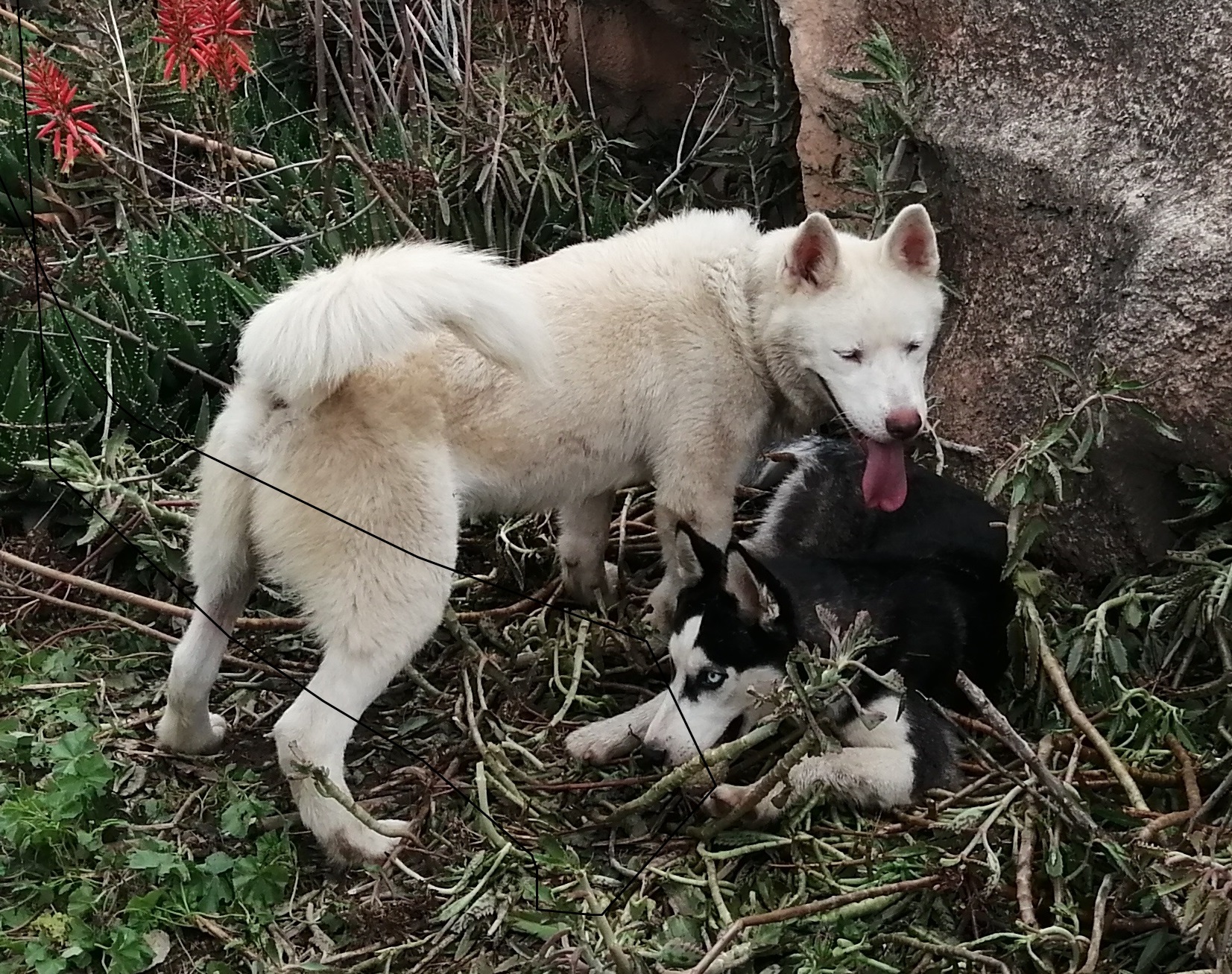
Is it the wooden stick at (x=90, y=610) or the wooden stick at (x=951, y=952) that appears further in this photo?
the wooden stick at (x=90, y=610)

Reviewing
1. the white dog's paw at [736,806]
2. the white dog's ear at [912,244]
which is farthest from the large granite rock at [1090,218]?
the white dog's paw at [736,806]

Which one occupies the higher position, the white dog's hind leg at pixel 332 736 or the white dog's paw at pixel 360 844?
the white dog's hind leg at pixel 332 736

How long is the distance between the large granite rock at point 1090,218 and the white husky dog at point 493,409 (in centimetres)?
56

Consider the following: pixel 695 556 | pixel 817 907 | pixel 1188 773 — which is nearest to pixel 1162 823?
pixel 1188 773

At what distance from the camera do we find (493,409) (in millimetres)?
3260

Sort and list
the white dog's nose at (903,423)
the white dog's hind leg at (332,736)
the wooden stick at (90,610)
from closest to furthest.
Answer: the white dog's hind leg at (332,736) < the white dog's nose at (903,423) < the wooden stick at (90,610)

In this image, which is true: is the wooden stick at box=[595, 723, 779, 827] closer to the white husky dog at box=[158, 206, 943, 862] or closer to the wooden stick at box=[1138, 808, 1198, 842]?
the white husky dog at box=[158, 206, 943, 862]

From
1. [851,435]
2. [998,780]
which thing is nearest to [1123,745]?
[998,780]

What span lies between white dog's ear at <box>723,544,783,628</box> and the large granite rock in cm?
122

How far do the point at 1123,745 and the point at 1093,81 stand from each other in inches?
82.2

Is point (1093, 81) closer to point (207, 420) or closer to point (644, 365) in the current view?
point (644, 365)

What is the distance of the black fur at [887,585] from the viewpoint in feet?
10.5

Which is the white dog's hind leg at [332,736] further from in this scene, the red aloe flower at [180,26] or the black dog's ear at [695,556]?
the red aloe flower at [180,26]

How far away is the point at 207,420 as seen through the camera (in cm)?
456
